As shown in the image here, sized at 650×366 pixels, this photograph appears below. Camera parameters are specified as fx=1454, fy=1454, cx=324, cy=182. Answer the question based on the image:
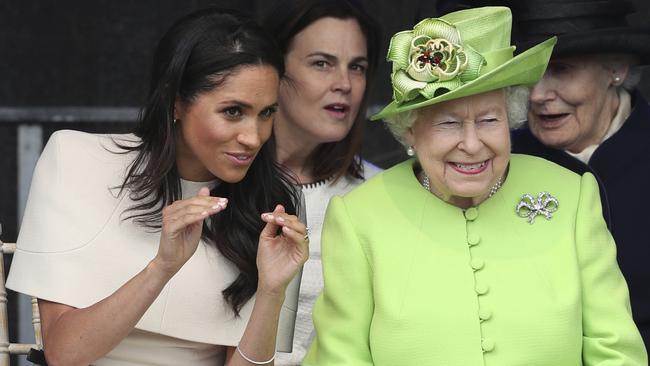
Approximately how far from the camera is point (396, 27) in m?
5.57

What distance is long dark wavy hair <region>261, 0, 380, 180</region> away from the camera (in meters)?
4.68

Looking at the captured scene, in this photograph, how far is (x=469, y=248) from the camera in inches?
146

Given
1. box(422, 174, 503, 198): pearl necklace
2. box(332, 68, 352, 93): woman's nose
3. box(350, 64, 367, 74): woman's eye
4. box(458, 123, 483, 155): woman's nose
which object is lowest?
box(422, 174, 503, 198): pearl necklace

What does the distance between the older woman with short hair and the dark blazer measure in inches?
18.9

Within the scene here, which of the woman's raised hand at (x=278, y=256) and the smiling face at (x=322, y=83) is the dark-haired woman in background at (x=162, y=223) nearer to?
the woman's raised hand at (x=278, y=256)

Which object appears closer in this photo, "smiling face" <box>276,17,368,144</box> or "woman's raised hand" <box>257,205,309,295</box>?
"woman's raised hand" <box>257,205,309,295</box>

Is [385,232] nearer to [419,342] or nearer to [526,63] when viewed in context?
[419,342]

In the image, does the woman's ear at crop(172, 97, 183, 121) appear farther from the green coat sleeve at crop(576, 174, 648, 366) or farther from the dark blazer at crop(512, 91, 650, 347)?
the dark blazer at crop(512, 91, 650, 347)

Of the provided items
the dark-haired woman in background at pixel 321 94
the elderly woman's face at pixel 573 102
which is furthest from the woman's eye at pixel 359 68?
the elderly woman's face at pixel 573 102

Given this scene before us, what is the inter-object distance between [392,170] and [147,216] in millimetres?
670

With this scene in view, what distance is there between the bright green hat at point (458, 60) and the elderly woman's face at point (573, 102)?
671 millimetres

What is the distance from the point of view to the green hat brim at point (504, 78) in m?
3.55

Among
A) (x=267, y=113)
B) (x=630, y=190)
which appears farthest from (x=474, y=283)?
(x=630, y=190)

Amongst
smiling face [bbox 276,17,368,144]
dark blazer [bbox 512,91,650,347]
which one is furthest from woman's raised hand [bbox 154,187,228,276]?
dark blazer [bbox 512,91,650,347]
